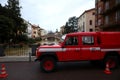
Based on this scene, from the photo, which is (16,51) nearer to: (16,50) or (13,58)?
(16,50)

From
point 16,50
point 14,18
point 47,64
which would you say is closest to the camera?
point 47,64

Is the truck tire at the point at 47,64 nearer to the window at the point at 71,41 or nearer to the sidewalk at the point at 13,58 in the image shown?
the window at the point at 71,41

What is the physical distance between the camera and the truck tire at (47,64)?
34.0ft

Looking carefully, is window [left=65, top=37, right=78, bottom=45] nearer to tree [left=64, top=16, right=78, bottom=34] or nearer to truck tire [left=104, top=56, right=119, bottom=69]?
truck tire [left=104, top=56, right=119, bottom=69]

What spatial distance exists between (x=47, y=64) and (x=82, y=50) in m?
2.33

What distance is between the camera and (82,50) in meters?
10.4

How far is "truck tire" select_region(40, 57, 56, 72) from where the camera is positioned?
34.0 feet

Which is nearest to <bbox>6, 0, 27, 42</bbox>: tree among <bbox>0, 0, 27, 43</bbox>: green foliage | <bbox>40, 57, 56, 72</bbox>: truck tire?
<bbox>0, 0, 27, 43</bbox>: green foliage

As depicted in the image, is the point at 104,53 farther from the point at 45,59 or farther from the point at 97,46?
the point at 45,59

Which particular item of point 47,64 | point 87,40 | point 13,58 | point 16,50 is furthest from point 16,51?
point 87,40

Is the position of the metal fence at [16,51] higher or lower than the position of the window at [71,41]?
lower

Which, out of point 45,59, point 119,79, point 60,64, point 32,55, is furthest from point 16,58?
point 119,79

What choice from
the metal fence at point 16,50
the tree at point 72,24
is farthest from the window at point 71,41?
the tree at point 72,24

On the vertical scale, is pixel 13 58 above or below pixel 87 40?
below
